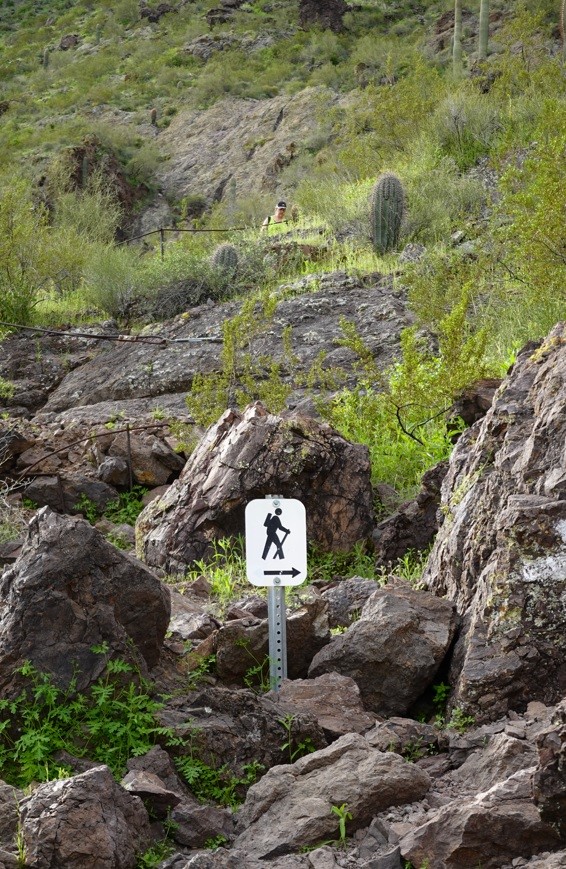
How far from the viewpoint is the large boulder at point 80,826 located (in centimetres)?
347

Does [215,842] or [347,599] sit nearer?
[215,842]

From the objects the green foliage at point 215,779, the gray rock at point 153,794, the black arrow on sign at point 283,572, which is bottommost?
the green foliage at point 215,779

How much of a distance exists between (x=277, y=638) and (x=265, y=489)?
Answer: 278cm

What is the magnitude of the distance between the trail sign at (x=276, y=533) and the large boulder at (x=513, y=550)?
0.87 m

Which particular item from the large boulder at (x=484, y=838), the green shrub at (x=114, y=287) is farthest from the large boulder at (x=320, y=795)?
the green shrub at (x=114, y=287)

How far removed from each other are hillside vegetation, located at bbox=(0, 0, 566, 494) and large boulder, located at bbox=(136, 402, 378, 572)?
30.7 inches

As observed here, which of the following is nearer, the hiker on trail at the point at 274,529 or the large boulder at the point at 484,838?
the large boulder at the point at 484,838

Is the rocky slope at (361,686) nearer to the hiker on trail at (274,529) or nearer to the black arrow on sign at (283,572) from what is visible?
the black arrow on sign at (283,572)

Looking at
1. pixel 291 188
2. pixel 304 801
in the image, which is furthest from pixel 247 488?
pixel 291 188

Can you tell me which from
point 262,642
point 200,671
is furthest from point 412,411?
point 200,671

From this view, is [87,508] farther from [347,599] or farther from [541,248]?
[541,248]

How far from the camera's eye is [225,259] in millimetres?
16312

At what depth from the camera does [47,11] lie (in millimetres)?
57688

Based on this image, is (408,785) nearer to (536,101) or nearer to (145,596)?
(145,596)
